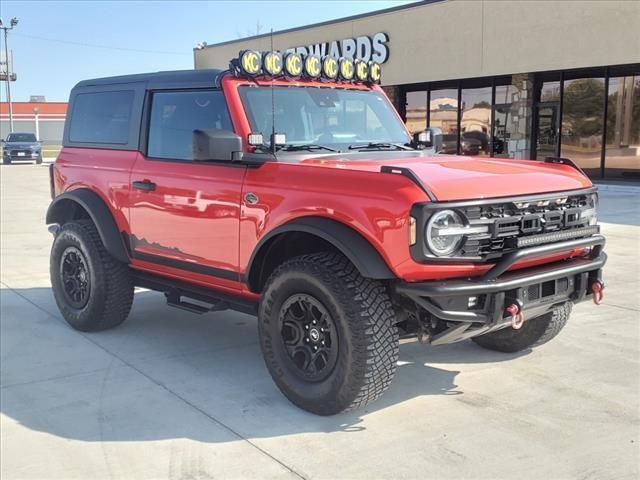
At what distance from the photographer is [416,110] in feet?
79.4

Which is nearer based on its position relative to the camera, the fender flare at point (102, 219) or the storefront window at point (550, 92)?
the fender flare at point (102, 219)

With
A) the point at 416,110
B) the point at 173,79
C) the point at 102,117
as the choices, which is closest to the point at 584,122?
the point at 416,110

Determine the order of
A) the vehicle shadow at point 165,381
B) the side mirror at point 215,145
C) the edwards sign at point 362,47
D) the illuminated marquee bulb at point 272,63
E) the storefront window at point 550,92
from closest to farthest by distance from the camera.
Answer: the vehicle shadow at point 165,381
the side mirror at point 215,145
the illuminated marquee bulb at point 272,63
the storefront window at point 550,92
the edwards sign at point 362,47

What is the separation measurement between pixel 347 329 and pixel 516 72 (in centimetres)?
1759

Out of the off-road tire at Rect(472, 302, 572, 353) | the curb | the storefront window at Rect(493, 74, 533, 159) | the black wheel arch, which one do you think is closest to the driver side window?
the black wheel arch

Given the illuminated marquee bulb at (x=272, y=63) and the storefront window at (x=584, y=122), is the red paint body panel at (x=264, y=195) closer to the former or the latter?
the illuminated marquee bulb at (x=272, y=63)

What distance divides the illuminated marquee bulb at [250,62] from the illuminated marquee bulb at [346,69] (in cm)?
75

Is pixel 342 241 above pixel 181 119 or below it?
below

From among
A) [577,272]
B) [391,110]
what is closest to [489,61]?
[391,110]

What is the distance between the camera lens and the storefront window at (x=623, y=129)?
18328 mm

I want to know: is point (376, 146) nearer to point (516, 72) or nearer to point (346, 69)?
point (346, 69)

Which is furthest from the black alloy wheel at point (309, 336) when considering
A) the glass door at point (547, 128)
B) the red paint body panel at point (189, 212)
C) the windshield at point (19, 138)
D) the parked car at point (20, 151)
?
the windshield at point (19, 138)

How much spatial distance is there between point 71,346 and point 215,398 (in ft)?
5.41

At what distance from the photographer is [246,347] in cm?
518
